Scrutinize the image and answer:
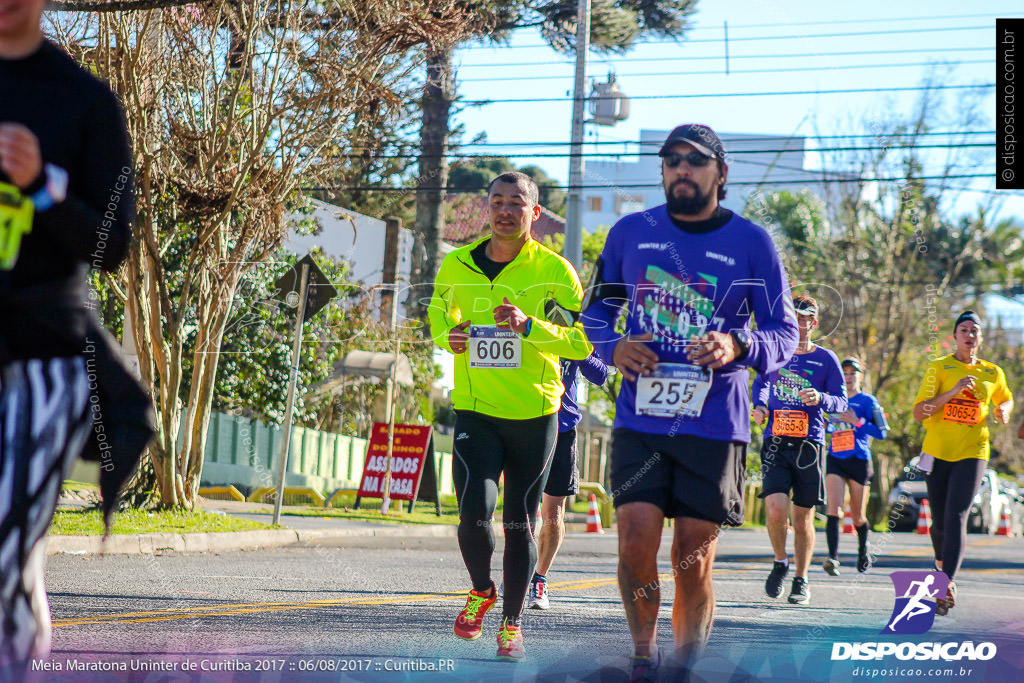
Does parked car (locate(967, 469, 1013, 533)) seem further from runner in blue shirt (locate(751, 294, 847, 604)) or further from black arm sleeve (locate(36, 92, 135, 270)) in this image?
black arm sleeve (locate(36, 92, 135, 270))

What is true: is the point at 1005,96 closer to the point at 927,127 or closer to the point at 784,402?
A: the point at 784,402

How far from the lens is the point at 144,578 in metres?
8.38

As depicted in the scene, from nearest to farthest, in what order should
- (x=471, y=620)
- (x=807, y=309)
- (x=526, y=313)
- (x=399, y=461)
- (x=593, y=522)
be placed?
(x=471, y=620), (x=526, y=313), (x=807, y=309), (x=399, y=461), (x=593, y=522)

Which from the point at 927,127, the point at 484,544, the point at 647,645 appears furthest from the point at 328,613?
the point at 927,127

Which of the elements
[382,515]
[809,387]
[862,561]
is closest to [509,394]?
[809,387]

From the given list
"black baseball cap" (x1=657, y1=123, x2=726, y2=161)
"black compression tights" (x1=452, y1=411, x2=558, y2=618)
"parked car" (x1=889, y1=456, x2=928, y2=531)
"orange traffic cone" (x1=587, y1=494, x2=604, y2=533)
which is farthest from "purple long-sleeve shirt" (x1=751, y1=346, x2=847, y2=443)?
"parked car" (x1=889, y1=456, x2=928, y2=531)

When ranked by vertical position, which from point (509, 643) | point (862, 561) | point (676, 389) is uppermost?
point (676, 389)

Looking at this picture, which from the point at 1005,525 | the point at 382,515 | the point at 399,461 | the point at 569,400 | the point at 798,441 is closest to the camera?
the point at 569,400

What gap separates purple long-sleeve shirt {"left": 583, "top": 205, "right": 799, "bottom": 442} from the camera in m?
4.38

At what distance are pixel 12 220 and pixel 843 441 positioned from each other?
10534 mm

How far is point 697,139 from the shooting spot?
4.43 meters

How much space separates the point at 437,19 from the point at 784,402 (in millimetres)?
6081

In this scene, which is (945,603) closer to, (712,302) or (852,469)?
(852,469)

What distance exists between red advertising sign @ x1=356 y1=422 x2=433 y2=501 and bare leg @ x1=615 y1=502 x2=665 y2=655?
46.1ft
